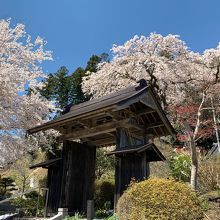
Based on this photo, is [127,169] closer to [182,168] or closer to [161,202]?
[161,202]

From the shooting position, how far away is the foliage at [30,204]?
41.8 ft

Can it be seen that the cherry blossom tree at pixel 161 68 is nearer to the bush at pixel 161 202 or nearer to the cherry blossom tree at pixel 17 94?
the cherry blossom tree at pixel 17 94

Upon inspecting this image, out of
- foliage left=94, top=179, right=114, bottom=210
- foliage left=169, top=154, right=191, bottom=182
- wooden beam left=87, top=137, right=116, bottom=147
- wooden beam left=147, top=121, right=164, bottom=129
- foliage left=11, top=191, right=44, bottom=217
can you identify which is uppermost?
wooden beam left=147, top=121, right=164, bottom=129

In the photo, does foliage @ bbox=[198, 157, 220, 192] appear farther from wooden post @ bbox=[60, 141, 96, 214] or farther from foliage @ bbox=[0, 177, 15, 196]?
foliage @ bbox=[0, 177, 15, 196]

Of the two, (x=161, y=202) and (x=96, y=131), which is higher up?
(x=96, y=131)

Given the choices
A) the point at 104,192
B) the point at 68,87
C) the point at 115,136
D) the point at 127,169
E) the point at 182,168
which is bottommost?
the point at 104,192

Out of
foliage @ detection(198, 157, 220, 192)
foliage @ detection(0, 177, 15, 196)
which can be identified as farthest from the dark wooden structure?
foliage @ detection(0, 177, 15, 196)

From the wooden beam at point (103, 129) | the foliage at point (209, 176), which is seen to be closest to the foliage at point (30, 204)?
the wooden beam at point (103, 129)

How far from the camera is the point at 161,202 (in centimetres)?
672

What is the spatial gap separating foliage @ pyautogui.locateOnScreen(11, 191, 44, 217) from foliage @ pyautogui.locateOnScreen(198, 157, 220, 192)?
24.6 ft

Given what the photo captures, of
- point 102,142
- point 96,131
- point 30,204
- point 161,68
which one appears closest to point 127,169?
point 96,131

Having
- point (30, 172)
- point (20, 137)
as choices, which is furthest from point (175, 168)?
point (30, 172)

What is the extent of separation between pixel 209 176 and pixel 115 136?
5438 mm

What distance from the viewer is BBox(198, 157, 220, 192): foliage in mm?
13438
